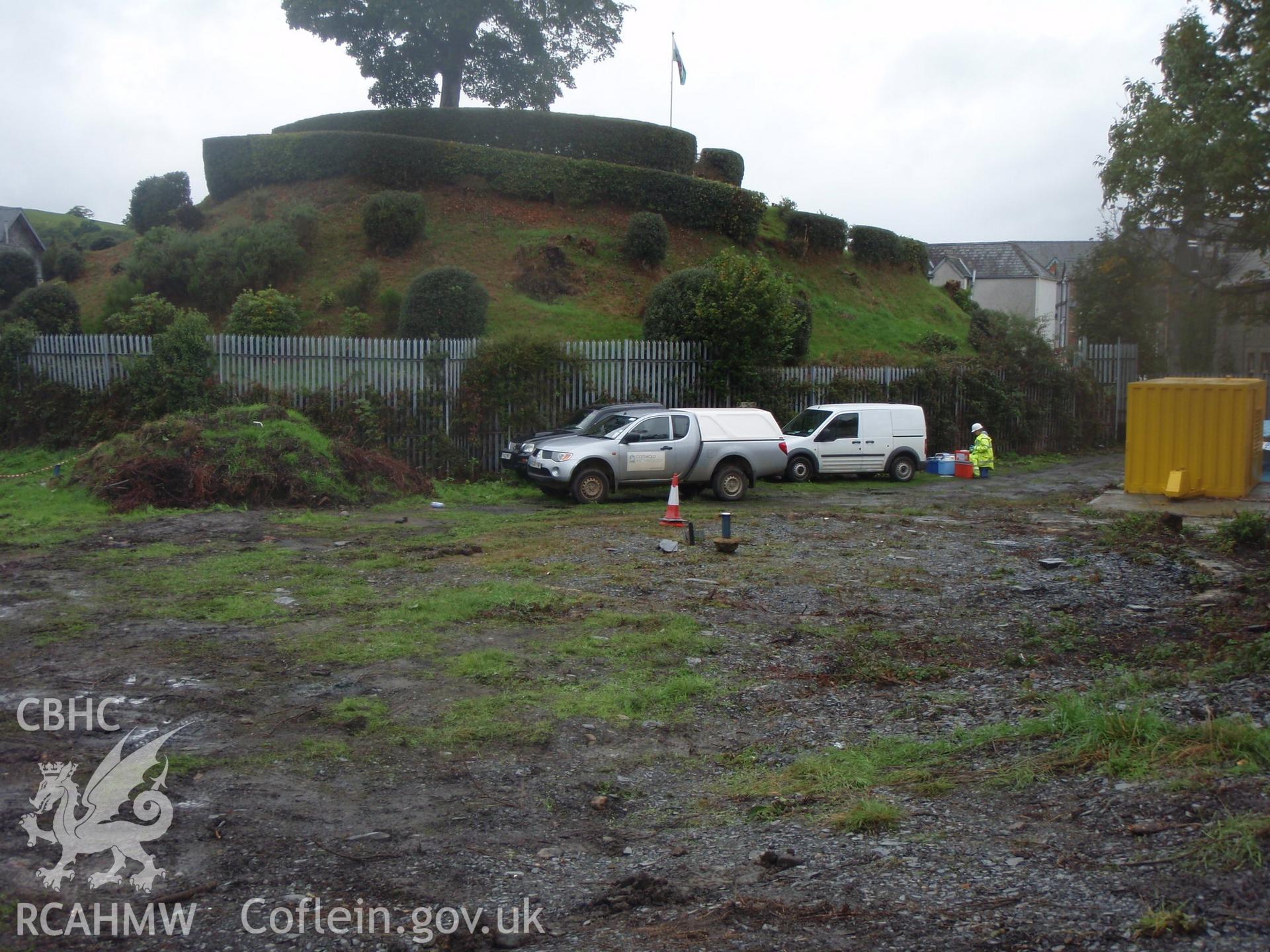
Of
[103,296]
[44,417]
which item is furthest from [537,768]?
[103,296]

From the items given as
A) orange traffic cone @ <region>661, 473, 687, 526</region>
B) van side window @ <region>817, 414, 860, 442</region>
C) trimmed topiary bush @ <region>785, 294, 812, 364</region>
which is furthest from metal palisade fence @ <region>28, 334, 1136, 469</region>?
orange traffic cone @ <region>661, 473, 687, 526</region>

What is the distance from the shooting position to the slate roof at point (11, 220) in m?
53.9

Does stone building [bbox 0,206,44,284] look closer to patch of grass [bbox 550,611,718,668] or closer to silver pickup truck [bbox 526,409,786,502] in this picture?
silver pickup truck [bbox 526,409,786,502]

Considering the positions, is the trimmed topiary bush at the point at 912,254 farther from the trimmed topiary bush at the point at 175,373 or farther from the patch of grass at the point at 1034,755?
the patch of grass at the point at 1034,755

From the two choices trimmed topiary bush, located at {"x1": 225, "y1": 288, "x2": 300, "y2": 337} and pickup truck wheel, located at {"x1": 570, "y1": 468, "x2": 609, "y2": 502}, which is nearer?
pickup truck wheel, located at {"x1": 570, "y1": 468, "x2": 609, "y2": 502}

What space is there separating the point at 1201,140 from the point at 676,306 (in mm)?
14359

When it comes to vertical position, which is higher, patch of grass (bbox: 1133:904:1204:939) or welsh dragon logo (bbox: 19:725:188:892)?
patch of grass (bbox: 1133:904:1204:939)

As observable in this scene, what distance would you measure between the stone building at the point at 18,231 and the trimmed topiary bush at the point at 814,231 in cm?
3958

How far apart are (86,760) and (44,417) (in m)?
18.5

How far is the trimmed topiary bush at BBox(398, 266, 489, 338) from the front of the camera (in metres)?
23.5

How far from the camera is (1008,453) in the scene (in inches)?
1077

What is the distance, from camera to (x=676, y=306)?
80.4 ft

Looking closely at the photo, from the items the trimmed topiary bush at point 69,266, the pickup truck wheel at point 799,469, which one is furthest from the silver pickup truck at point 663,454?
the trimmed topiary bush at point 69,266

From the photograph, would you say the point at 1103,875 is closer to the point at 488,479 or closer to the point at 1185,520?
the point at 1185,520
